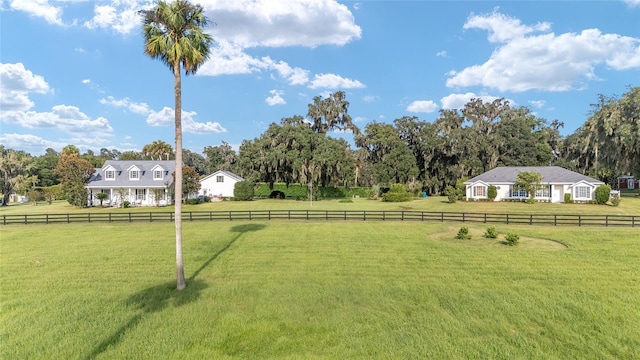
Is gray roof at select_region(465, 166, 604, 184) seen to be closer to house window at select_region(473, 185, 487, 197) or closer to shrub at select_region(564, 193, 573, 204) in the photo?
house window at select_region(473, 185, 487, 197)

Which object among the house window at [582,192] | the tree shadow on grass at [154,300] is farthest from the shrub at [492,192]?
the tree shadow on grass at [154,300]

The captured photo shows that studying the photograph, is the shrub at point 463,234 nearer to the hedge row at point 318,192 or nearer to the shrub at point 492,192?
the shrub at point 492,192

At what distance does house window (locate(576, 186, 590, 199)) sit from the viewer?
42.4m

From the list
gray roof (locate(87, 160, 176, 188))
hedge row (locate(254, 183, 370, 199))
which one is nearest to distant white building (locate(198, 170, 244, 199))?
gray roof (locate(87, 160, 176, 188))

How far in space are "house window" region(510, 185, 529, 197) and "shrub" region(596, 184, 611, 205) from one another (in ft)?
24.3

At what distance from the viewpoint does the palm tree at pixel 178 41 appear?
12.6 meters

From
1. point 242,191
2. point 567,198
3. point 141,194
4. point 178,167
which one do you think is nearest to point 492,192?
point 567,198

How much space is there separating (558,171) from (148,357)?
174 feet

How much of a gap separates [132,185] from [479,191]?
47337 mm

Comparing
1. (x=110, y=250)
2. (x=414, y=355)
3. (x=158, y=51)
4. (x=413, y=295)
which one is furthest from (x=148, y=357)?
(x=110, y=250)

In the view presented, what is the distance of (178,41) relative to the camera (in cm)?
1291

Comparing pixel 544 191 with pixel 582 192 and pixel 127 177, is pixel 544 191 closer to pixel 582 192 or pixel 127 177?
pixel 582 192

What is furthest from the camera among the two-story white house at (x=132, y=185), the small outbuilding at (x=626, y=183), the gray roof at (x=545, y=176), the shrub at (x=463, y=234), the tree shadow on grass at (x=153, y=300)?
the small outbuilding at (x=626, y=183)

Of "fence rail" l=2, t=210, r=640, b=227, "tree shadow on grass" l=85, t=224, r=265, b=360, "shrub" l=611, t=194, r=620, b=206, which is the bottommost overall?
"tree shadow on grass" l=85, t=224, r=265, b=360
